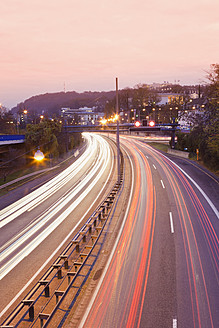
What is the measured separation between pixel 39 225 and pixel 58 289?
839 centimetres

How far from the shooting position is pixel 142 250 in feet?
47.5

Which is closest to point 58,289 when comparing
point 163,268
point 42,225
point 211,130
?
point 163,268

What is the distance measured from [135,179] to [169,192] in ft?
23.5

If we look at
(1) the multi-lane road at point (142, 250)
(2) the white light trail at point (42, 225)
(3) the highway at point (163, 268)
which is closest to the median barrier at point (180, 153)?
(1) the multi-lane road at point (142, 250)

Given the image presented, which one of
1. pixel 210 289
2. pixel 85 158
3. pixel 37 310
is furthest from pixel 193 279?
pixel 85 158

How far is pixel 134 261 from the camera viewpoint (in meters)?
13.3

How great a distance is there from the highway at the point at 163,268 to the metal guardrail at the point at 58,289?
915 millimetres

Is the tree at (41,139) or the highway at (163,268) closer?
the highway at (163,268)

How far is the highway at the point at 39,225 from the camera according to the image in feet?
41.1

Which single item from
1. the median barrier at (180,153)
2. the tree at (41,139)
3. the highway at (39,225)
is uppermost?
the tree at (41,139)

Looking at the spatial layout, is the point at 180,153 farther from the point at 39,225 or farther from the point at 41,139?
the point at 39,225

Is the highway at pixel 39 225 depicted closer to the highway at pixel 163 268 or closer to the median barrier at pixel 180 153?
the highway at pixel 163 268

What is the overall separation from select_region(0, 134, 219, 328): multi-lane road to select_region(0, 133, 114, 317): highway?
1.9 inches

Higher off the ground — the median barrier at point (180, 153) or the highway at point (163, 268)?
the median barrier at point (180, 153)
